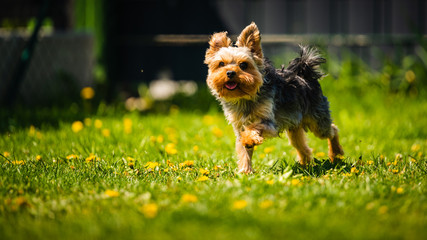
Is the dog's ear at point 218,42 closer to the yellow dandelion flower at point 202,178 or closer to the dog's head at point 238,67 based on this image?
the dog's head at point 238,67

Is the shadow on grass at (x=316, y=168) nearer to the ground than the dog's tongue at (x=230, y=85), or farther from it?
nearer to the ground

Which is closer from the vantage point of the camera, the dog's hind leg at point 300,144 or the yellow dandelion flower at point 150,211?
the yellow dandelion flower at point 150,211

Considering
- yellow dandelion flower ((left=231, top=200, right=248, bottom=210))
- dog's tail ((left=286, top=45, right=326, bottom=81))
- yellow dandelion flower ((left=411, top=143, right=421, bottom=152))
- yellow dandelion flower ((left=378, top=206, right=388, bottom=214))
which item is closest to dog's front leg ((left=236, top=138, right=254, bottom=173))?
dog's tail ((left=286, top=45, right=326, bottom=81))

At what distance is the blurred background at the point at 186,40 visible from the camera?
8.67m

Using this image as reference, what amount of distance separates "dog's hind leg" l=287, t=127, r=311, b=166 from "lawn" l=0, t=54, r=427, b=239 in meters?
0.15

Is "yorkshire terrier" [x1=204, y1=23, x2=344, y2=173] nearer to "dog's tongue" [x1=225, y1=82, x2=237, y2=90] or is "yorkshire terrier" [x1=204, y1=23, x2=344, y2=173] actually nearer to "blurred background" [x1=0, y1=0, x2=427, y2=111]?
"dog's tongue" [x1=225, y1=82, x2=237, y2=90]

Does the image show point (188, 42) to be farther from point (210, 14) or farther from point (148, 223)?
point (148, 223)

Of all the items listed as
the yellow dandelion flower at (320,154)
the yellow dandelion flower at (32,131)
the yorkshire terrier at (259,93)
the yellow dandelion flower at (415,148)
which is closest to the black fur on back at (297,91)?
the yorkshire terrier at (259,93)

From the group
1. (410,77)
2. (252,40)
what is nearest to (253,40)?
(252,40)

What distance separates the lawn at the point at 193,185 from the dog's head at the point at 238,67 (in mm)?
704

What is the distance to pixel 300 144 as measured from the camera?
4965 mm

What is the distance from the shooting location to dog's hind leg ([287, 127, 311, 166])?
4957 mm

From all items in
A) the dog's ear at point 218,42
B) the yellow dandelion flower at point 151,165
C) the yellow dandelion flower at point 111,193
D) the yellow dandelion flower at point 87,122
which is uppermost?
the dog's ear at point 218,42

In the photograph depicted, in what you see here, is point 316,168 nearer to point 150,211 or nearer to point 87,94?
point 150,211
